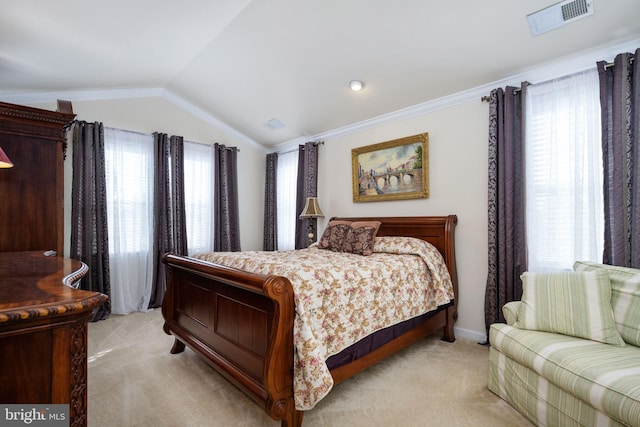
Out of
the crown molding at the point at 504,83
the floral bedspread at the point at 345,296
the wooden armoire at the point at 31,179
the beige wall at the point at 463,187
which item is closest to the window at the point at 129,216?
the wooden armoire at the point at 31,179

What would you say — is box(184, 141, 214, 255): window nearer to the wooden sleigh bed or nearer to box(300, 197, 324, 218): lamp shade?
box(300, 197, 324, 218): lamp shade

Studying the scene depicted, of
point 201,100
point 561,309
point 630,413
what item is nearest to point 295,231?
point 201,100

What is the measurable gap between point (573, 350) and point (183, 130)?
15.4 feet

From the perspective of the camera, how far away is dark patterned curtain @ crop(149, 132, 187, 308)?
13.3 ft

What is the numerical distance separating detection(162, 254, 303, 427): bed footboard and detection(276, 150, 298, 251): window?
7.50 feet

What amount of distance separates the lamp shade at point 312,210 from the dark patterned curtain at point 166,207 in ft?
5.45

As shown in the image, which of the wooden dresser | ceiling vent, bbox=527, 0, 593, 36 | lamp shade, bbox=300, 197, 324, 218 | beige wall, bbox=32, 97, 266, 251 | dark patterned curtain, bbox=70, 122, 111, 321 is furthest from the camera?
lamp shade, bbox=300, 197, 324, 218

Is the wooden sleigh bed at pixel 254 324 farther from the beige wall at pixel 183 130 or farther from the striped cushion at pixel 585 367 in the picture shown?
the beige wall at pixel 183 130

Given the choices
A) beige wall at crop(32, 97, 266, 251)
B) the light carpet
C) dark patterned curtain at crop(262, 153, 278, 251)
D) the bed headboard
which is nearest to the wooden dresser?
the light carpet

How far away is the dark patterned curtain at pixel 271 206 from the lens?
4957 mm

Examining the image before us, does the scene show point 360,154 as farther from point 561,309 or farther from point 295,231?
point 561,309

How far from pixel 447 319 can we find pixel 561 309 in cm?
116

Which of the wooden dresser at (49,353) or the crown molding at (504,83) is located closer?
the wooden dresser at (49,353)

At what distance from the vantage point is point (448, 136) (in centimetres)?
319
